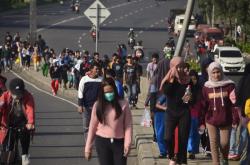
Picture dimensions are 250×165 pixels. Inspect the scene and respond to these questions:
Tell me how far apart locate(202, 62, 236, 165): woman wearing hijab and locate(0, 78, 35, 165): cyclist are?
2453 millimetres

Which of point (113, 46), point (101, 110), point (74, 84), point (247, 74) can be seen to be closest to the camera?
point (101, 110)

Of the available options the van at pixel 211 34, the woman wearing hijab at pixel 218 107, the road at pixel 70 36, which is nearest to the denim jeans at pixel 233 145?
the woman wearing hijab at pixel 218 107

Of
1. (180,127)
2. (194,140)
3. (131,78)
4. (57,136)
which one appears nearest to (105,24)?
(131,78)

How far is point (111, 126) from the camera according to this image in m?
10.6

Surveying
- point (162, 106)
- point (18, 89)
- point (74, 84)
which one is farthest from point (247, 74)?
point (74, 84)

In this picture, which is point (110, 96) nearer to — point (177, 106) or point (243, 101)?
point (243, 101)

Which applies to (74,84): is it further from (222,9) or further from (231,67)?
(222,9)

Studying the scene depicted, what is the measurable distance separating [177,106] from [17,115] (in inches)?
93.0

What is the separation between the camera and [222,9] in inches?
2672

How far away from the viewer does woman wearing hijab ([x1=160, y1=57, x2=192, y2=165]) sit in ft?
41.0

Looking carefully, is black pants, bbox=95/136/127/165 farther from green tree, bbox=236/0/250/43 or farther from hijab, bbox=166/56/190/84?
green tree, bbox=236/0/250/43

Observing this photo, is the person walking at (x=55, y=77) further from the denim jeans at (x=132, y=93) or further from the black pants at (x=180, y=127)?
the black pants at (x=180, y=127)

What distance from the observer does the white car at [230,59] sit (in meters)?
50.3

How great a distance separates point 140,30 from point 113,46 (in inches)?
584
